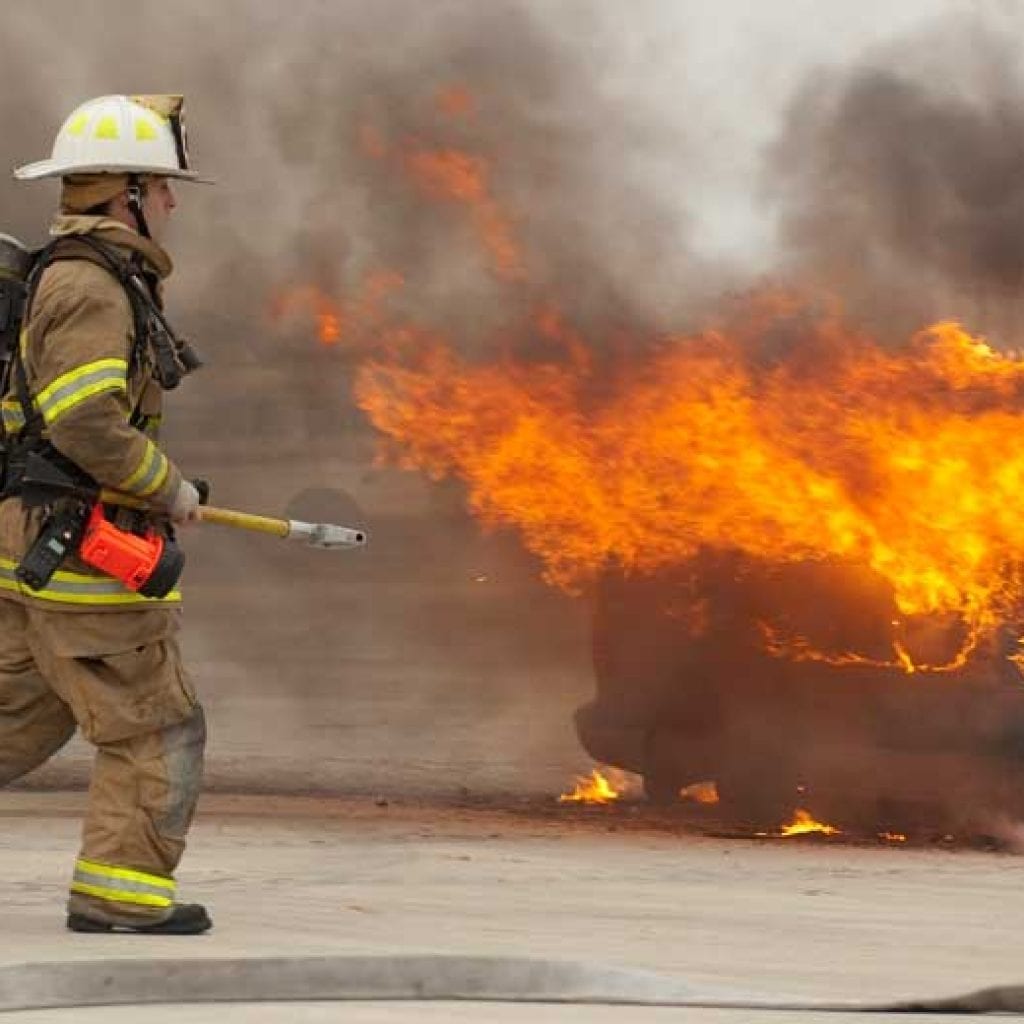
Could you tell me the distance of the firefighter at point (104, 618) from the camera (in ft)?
17.8

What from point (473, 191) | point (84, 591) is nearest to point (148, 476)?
point (84, 591)

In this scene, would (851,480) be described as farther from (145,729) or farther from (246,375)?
(246,375)

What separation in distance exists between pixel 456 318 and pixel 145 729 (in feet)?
20.7

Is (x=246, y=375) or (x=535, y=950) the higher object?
(x=246, y=375)

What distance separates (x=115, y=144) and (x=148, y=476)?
2.40 feet

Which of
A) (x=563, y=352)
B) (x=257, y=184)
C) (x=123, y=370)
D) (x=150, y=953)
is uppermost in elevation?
(x=257, y=184)

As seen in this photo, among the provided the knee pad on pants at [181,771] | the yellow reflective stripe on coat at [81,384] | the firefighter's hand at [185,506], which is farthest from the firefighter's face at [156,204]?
the knee pad on pants at [181,771]

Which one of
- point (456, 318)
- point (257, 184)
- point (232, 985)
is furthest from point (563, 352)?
point (232, 985)

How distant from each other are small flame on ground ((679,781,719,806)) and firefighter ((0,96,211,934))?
5.21 meters

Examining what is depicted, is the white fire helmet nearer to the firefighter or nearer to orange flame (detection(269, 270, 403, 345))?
the firefighter

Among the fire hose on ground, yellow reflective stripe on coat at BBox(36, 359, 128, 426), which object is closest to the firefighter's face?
yellow reflective stripe on coat at BBox(36, 359, 128, 426)

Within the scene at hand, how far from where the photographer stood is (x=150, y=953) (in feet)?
16.8

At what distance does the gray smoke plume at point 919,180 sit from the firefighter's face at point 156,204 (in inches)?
233

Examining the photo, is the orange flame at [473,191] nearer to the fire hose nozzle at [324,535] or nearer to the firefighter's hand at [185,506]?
the fire hose nozzle at [324,535]
